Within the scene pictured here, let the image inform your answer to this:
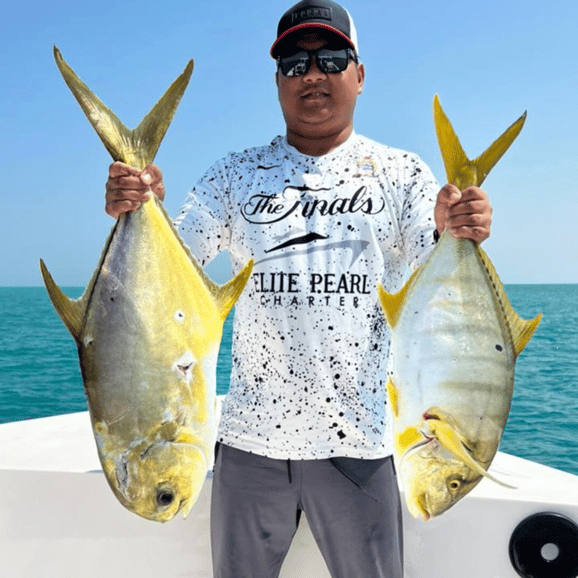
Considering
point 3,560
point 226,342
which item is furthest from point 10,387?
point 3,560

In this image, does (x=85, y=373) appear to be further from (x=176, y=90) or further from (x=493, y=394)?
(x=493, y=394)

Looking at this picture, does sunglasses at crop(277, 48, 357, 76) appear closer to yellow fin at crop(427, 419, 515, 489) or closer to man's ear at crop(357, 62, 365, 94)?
man's ear at crop(357, 62, 365, 94)

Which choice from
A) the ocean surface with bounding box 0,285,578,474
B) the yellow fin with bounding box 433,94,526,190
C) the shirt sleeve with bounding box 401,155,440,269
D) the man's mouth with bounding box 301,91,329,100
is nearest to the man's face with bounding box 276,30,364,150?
the man's mouth with bounding box 301,91,329,100

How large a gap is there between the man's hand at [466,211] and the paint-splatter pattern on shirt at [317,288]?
0.23m

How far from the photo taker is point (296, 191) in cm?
198

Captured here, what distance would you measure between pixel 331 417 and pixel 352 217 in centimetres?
59

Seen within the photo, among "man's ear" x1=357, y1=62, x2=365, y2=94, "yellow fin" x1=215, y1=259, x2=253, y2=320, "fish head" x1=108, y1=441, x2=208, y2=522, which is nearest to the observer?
"fish head" x1=108, y1=441, x2=208, y2=522

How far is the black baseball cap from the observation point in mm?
1942

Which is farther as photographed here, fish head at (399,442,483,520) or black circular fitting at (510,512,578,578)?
black circular fitting at (510,512,578,578)

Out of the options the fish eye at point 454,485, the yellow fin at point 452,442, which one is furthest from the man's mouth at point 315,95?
the fish eye at point 454,485

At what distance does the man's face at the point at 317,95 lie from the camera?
1.96 meters

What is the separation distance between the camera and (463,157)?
64.7 inches

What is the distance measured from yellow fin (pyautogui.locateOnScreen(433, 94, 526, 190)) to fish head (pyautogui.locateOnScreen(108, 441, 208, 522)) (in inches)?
36.3

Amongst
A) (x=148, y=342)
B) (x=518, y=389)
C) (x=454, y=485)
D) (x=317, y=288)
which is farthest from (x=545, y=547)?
(x=518, y=389)
